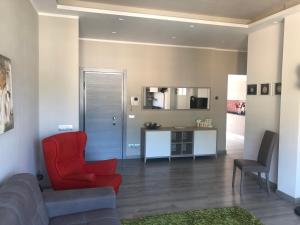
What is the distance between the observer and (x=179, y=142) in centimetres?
635

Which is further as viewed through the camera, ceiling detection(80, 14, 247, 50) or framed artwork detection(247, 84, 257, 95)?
framed artwork detection(247, 84, 257, 95)

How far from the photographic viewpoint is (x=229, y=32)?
5047mm

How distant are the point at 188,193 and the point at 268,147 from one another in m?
1.51

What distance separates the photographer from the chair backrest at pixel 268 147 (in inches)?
161

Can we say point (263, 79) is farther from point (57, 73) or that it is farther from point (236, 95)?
point (236, 95)

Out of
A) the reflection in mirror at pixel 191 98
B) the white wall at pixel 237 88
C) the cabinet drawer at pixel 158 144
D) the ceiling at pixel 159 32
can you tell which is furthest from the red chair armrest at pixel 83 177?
the white wall at pixel 237 88

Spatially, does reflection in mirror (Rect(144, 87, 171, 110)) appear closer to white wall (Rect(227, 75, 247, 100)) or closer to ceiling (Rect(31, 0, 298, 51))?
ceiling (Rect(31, 0, 298, 51))

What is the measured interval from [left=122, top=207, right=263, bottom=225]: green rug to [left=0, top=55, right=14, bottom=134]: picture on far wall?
178cm

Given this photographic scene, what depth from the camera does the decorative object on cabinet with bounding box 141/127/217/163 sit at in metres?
6.02

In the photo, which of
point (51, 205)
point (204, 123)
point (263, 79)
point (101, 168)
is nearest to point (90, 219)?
point (51, 205)

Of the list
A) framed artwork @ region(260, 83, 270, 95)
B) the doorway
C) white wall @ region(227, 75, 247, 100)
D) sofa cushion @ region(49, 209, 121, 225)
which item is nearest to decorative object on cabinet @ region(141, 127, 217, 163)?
framed artwork @ region(260, 83, 270, 95)

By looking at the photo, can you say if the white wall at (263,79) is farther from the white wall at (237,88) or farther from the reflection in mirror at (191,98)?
the white wall at (237,88)

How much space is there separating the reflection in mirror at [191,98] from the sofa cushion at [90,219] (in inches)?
181

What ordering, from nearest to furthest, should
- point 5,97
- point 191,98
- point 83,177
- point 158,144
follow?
point 5,97 → point 83,177 → point 158,144 → point 191,98
